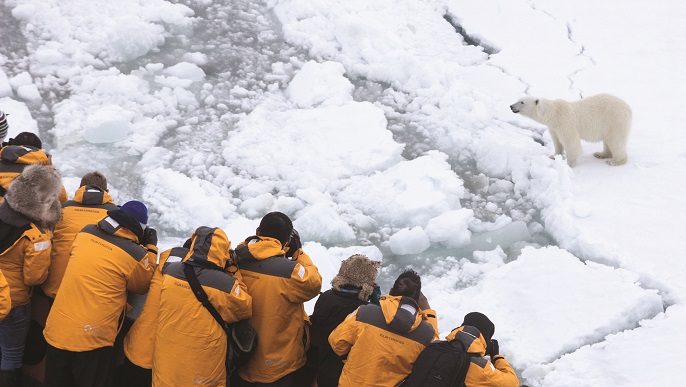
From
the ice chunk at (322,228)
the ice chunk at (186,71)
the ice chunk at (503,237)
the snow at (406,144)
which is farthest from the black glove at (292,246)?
the ice chunk at (186,71)

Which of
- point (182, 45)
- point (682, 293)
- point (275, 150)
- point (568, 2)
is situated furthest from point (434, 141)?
point (568, 2)

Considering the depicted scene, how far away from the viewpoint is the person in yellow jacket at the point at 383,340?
280 centimetres

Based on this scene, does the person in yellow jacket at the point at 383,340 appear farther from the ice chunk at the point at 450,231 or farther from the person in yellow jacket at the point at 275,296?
the ice chunk at the point at 450,231

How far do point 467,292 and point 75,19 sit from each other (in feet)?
20.6

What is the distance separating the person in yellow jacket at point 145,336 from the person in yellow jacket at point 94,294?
0.08m

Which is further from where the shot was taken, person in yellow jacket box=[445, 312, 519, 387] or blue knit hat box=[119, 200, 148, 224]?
blue knit hat box=[119, 200, 148, 224]

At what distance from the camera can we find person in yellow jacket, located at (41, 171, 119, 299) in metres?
3.21

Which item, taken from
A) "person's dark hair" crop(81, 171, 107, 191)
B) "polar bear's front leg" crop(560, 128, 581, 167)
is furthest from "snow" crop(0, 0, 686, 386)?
"person's dark hair" crop(81, 171, 107, 191)

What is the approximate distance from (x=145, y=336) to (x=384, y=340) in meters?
1.19

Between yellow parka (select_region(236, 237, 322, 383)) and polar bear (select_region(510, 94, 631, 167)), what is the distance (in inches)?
167

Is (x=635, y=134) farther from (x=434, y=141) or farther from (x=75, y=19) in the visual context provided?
(x=75, y=19)

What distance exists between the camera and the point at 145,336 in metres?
3.03

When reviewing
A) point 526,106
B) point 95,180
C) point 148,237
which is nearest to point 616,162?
point 526,106

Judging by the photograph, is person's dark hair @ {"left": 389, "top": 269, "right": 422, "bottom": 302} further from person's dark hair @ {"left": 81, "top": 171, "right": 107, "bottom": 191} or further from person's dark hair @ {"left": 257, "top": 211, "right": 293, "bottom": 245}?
person's dark hair @ {"left": 81, "top": 171, "right": 107, "bottom": 191}
